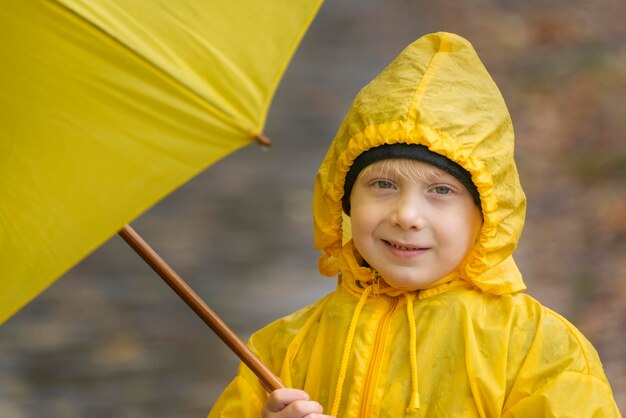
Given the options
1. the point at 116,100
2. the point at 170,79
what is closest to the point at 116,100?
the point at 116,100

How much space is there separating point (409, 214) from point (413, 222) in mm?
19

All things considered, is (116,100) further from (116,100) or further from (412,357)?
(412,357)

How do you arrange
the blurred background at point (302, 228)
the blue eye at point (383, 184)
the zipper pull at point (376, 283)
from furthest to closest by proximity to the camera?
1. the blurred background at point (302, 228)
2. the zipper pull at point (376, 283)
3. the blue eye at point (383, 184)

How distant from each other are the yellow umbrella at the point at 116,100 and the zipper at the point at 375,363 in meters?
0.70

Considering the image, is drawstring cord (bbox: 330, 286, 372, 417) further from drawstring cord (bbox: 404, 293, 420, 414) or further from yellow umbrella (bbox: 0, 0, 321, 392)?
yellow umbrella (bbox: 0, 0, 321, 392)

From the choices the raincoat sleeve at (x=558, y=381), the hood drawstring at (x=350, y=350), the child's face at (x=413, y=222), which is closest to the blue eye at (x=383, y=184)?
the child's face at (x=413, y=222)

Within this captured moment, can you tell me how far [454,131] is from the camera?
8.62 ft

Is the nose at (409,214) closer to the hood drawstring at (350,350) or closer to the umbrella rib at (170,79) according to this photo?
the hood drawstring at (350,350)

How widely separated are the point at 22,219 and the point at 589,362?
1217 millimetres

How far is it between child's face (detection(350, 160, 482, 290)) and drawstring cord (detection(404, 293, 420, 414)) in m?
0.05

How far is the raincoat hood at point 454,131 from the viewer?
2.63 meters

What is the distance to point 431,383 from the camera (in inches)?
105

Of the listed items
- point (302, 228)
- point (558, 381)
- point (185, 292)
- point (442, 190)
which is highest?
point (442, 190)

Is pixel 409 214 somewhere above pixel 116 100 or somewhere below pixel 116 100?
below
